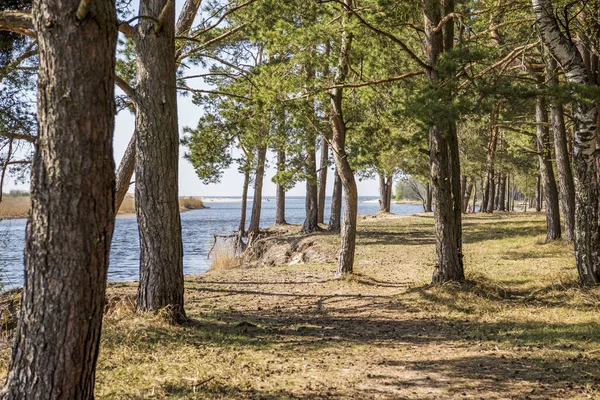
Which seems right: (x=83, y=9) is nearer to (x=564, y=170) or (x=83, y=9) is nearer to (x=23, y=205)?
(x=564, y=170)

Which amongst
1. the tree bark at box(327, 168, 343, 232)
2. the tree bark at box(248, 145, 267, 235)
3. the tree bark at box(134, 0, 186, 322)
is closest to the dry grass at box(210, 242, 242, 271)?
the tree bark at box(248, 145, 267, 235)

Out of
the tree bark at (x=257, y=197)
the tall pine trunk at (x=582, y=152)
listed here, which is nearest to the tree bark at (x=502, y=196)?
the tree bark at (x=257, y=197)

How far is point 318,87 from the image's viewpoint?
8.97 m

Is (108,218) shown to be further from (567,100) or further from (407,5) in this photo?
(407,5)

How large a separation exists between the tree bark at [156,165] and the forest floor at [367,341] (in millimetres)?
385

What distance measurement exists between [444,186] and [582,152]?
204 cm

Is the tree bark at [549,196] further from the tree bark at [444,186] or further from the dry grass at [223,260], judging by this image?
the dry grass at [223,260]

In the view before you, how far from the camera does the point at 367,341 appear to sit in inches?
222

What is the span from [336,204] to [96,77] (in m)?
17.6

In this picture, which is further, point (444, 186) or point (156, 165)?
point (444, 186)

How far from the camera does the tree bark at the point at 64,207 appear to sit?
286 cm

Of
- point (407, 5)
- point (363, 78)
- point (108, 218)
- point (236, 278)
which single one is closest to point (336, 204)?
point (236, 278)

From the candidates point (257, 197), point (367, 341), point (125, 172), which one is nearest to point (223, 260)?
point (257, 197)

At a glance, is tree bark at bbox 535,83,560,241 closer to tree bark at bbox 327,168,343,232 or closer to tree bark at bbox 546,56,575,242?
tree bark at bbox 546,56,575,242
